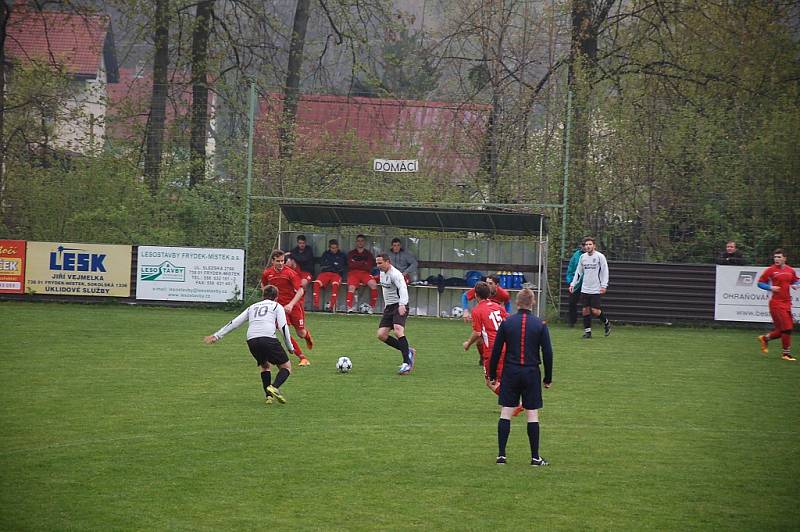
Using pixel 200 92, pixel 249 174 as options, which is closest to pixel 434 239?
pixel 249 174

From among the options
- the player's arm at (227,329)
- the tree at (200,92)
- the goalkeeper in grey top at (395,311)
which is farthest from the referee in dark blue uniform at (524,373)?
the tree at (200,92)

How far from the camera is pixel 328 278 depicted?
25438mm

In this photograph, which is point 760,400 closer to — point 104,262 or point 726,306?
point 726,306

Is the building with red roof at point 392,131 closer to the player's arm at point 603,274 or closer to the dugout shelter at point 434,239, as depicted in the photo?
the dugout shelter at point 434,239

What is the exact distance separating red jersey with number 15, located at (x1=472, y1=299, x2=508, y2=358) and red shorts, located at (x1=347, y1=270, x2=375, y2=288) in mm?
12941

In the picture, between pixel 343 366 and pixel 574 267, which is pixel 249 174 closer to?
pixel 574 267

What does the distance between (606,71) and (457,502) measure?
23.6 meters

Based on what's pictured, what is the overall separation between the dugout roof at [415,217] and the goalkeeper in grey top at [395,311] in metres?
9.21

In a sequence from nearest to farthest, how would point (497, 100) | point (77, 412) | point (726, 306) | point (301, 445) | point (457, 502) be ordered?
1. point (457, 502)
2. point (301, 445)
3. point (77, 412)
4. point (726, 306)
5. point (497, 100)

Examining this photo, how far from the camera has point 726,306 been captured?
23.5 metres

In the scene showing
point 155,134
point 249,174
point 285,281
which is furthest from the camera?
point 155,134

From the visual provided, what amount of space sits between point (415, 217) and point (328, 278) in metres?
2.88

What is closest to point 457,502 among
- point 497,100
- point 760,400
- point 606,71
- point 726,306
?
point 760,400

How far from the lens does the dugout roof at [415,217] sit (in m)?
24.8
